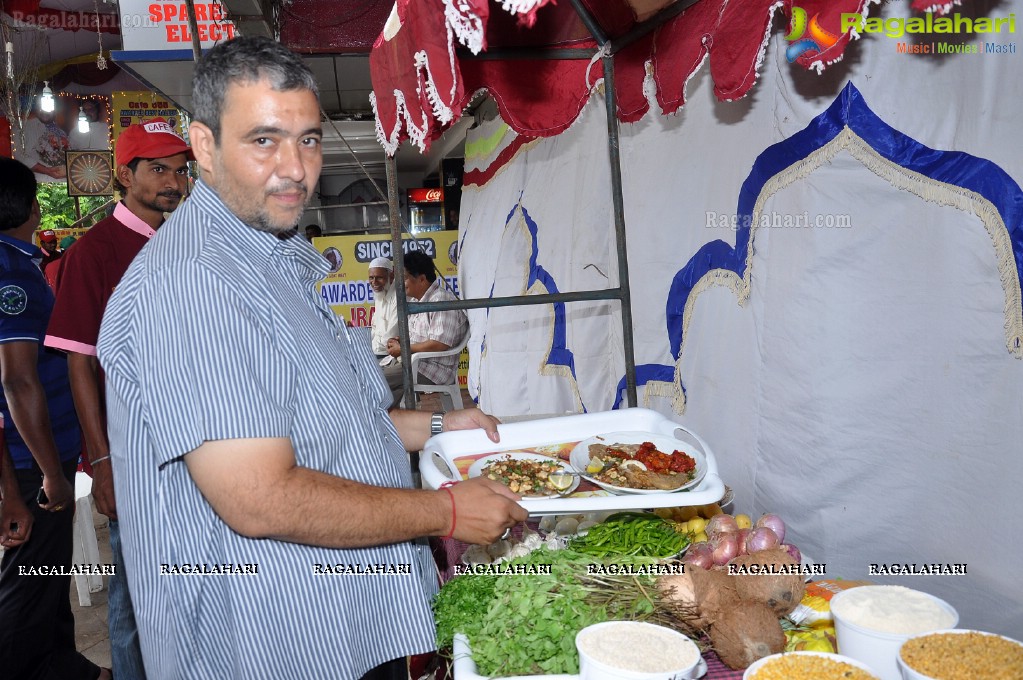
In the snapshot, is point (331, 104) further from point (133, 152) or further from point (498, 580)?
point (498, 580)

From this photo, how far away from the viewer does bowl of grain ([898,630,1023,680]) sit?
124 centimetres

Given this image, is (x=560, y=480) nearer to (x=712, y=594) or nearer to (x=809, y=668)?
(x=712, y=594)

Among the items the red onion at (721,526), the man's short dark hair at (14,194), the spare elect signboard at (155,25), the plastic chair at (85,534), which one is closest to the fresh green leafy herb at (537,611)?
the red onion at (721,526)

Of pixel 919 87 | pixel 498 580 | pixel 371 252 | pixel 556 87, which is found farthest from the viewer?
pixel 371 252

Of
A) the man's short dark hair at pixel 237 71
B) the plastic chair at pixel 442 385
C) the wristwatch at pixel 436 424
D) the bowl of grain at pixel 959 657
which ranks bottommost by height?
the plastic chair at pixel 442 385

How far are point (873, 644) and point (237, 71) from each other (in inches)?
66.4

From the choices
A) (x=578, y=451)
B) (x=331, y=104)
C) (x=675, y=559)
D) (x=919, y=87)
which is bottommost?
(x=675, y=559)

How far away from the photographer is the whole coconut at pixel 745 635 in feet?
5.04

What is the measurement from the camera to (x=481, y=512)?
5.03 feet

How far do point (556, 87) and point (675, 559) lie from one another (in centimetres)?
188

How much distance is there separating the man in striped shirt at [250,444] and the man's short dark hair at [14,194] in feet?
7.23

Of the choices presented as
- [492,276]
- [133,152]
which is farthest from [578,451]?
[492,276]

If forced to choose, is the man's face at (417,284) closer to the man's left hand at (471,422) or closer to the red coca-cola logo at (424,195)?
the man's left hand at (471,422)

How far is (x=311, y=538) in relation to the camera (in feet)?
4.35
